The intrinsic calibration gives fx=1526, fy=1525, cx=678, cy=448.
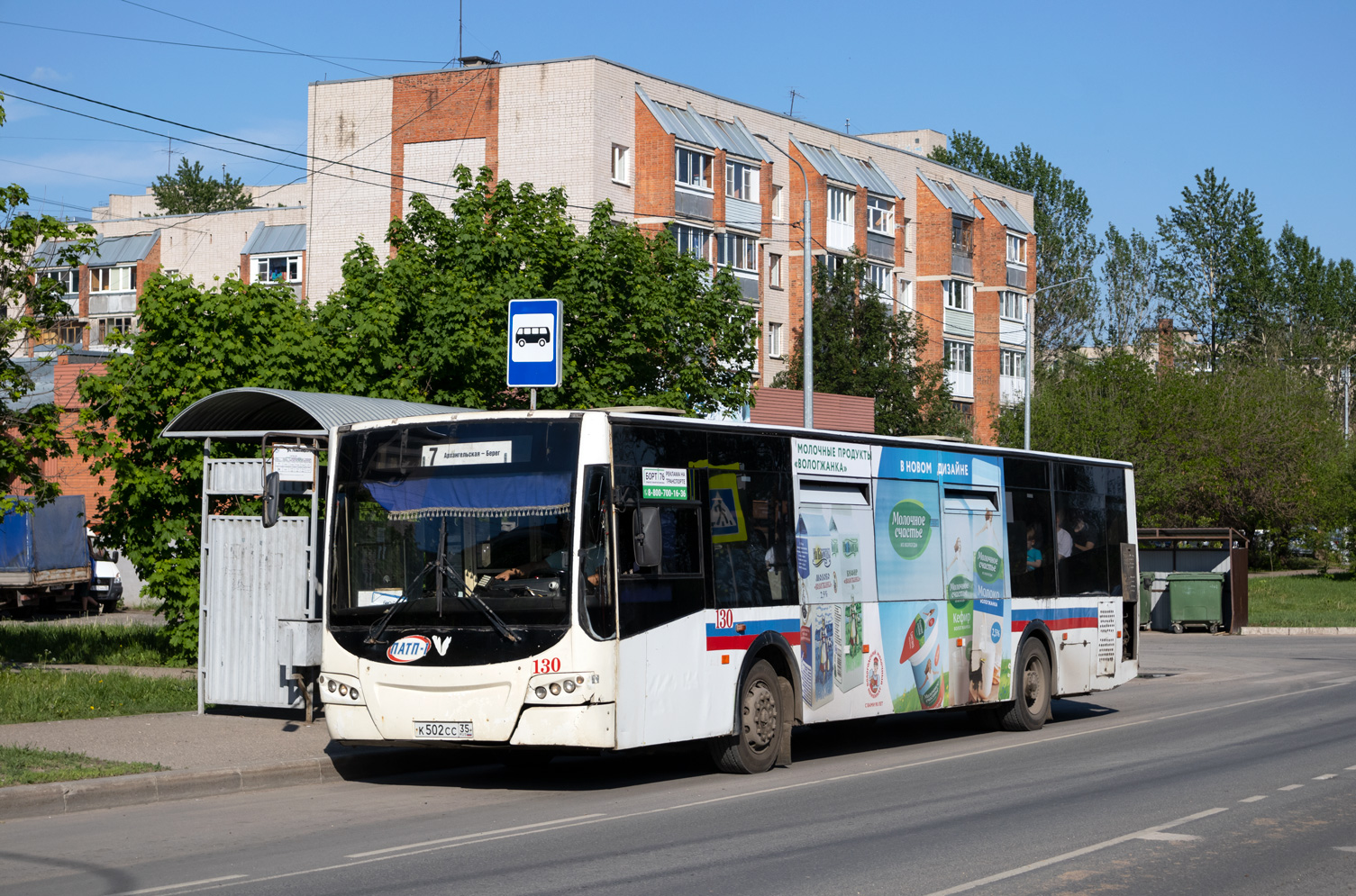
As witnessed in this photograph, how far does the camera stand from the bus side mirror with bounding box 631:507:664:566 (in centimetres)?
1087

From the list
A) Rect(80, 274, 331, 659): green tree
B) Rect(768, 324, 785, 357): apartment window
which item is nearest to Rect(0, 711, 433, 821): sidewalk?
Rect(80, 274, 331, 659): green tree

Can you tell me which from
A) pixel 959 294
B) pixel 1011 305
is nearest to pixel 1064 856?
pixel 959 294

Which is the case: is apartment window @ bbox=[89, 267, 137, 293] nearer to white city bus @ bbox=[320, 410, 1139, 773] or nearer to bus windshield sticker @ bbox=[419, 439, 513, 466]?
white city bus @ bbox=[320, 410, 1139, 773]

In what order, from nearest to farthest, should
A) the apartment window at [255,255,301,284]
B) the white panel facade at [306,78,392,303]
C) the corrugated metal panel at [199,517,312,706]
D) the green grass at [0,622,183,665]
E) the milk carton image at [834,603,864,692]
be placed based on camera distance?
the milk carton image at [834,603,864,692], the corrugated metal panel at [199,517,312,706], the green grass at [0,622,183,665], the white panel facade at [306,78,392,303], the apartment window at [255,255,301,284]

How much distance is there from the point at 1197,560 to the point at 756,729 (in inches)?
1021

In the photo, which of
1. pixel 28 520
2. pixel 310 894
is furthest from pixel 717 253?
pixel 310 894

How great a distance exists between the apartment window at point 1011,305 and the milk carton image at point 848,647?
66681mm

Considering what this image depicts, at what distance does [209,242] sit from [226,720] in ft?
221

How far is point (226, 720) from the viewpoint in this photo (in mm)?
14211

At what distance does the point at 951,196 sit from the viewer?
75.5 meters

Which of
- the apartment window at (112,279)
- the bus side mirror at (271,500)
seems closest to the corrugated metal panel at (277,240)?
the apartment window at (112,279)

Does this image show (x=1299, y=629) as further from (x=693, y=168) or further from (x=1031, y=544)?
(x=693, y=168)

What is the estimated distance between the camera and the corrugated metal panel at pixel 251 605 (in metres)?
14.3

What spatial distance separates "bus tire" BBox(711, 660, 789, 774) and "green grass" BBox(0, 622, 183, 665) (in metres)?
9.28
